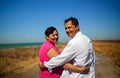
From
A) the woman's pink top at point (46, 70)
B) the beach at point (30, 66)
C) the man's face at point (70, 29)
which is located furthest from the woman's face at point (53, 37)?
the beach at point (30, 66)

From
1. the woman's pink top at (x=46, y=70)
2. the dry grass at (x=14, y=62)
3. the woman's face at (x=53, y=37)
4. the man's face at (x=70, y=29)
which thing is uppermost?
the man's face at (x=70, y=29)

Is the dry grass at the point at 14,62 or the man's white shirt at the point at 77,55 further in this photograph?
the dry grass at the point at 14,62

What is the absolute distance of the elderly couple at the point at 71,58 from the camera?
9.32ft

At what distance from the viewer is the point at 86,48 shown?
2844 mm

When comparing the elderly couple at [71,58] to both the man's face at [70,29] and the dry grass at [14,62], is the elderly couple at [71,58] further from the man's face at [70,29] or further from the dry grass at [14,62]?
the dry grass at [14,62]

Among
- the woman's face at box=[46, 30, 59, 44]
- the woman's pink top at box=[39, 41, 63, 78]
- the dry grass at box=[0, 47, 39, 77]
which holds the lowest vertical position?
the dry grass at box=[0, 47, 39, 77]

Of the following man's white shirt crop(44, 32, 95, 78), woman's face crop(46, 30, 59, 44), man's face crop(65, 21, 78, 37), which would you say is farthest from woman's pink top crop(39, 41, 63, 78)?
man's face crop(65, 21, 78, 37)

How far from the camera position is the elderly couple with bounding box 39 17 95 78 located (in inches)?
112

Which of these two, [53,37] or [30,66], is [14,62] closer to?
[30,66]

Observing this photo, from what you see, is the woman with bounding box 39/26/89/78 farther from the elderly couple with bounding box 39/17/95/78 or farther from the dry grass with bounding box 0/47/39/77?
the dry grass with bounding box 0/47/39/77

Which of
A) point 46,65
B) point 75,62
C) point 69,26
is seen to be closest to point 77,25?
point 69,26

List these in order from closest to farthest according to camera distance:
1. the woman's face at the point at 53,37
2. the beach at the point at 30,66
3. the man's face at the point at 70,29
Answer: the man's face at the point at 70,29 → the woman's face at the point at 53,37 → the beach at the point at 30,66

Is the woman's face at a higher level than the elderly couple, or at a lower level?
higher

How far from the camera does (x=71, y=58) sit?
2.88 meters
